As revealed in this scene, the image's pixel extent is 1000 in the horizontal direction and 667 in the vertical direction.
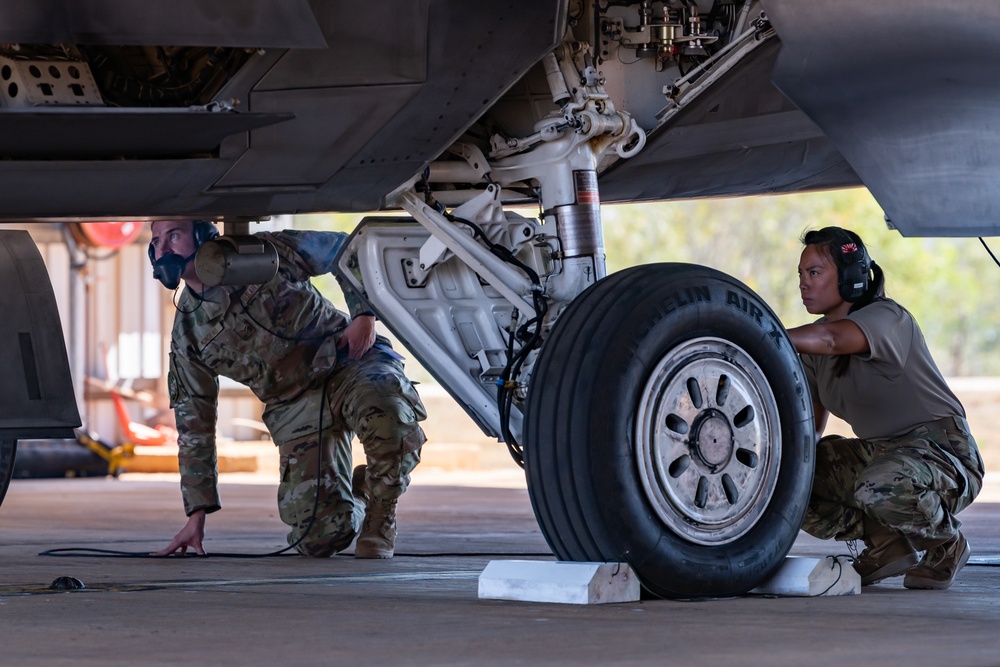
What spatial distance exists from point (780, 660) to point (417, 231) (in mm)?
2568

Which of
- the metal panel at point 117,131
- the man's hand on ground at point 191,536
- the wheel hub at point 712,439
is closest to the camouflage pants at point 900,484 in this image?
the wheel hub at point 712,439

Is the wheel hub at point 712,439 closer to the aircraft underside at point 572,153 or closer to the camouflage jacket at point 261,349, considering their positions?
the aircraft underside at point 572,153

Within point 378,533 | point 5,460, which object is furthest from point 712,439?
point 5,460

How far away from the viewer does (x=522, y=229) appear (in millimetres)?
4805

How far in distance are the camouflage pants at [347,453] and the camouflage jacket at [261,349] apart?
0.08 metres

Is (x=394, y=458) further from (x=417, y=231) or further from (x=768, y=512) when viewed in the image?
(x=768, y=512)

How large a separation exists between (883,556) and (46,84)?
2.65m

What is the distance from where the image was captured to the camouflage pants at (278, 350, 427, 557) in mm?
5984

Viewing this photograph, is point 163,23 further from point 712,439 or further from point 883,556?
point 883,556

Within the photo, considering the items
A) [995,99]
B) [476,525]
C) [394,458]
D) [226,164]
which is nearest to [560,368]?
[226,164]

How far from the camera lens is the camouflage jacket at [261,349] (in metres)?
5.99

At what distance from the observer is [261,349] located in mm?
6086

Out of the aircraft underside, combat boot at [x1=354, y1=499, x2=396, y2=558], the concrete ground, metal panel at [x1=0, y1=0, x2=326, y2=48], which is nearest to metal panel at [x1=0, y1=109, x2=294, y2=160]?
the aircraft underside

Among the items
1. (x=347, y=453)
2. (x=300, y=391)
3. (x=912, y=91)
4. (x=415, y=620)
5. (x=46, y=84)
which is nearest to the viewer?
(x=415, y=620)
